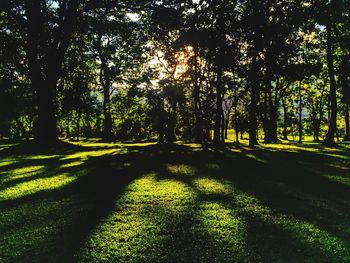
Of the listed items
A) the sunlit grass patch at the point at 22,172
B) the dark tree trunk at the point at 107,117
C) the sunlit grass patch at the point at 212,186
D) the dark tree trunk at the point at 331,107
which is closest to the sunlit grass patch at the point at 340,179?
the sunlit grass patch at the point at 212,186

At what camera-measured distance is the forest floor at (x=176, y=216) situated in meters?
6.99

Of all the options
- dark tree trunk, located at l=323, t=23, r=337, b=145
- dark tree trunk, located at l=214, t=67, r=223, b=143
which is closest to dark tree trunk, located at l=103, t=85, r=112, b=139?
dark tree trunk, located at l=214, t=67, r=223, b=143

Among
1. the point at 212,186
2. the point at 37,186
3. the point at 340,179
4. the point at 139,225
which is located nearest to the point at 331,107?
the point at 340,179

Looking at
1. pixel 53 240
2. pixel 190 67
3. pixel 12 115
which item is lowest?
pixel 53 240

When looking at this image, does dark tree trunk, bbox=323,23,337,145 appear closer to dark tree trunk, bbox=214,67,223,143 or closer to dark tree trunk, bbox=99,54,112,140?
dark tree trunk, bbox=214,67,223,143

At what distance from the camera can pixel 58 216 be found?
9.48m

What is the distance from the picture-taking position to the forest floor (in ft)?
22.9

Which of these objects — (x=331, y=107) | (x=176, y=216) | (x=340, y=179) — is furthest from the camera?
(x=331, y=107)

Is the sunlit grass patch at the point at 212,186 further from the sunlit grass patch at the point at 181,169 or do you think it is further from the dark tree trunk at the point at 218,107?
the dark tree trunk at the point at 218,107

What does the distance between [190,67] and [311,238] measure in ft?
143

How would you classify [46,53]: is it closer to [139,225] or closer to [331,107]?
[139,225]

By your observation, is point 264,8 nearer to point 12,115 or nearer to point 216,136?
point 216,136

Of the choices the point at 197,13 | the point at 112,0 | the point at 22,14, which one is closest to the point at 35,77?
the point at 22,14

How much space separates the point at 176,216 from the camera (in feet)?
30.3
